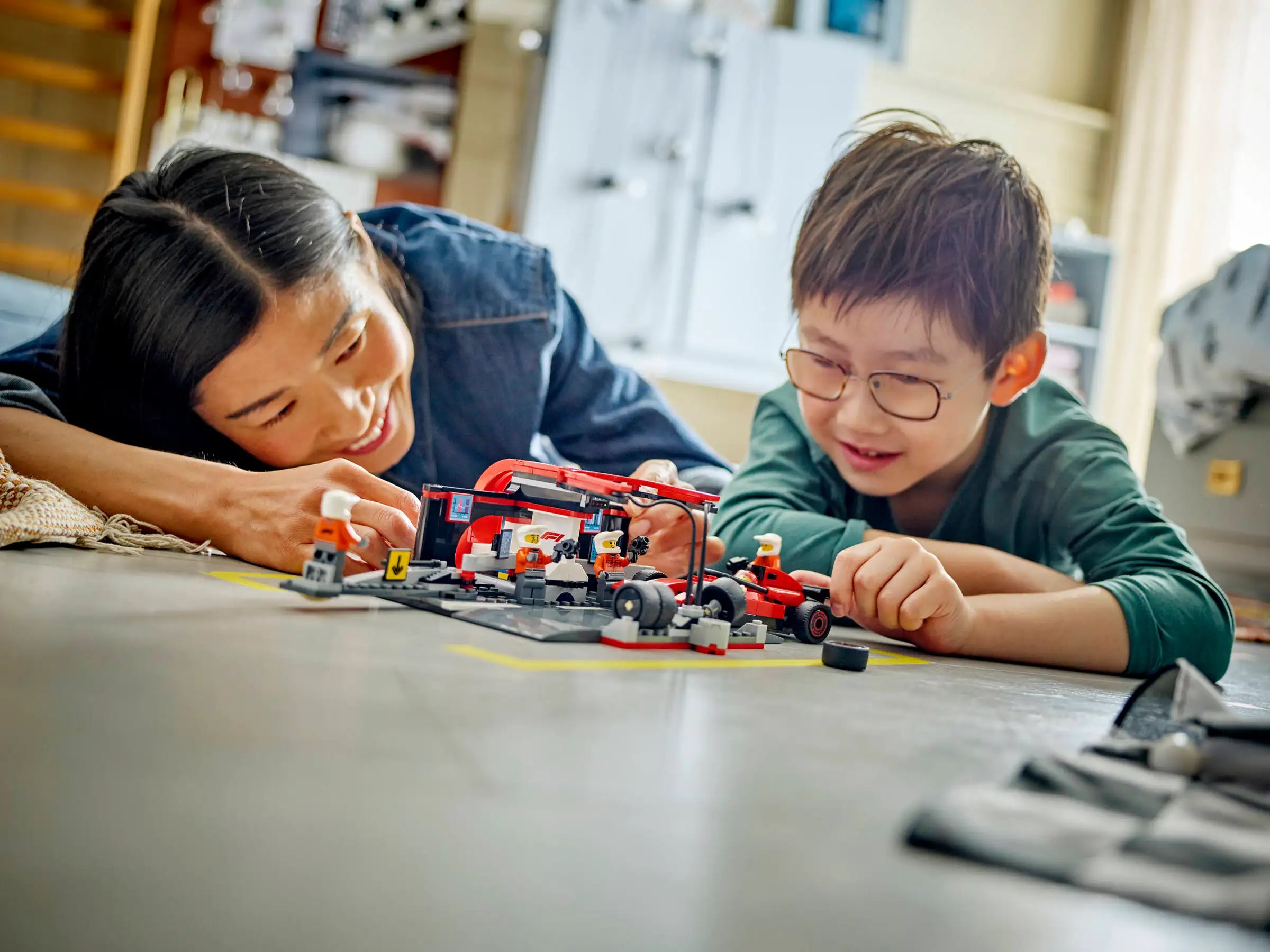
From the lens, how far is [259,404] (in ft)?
3.68

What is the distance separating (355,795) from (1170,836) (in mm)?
299

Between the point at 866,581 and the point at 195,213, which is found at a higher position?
the point at 195,213

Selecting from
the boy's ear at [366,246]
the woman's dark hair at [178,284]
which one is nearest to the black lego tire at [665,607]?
the woman's dark hair at [178,284]

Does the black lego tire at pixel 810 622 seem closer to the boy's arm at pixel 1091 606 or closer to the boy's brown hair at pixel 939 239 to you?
the boy's arm at pixel 1091 606

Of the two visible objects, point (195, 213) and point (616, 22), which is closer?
point (195, 213)

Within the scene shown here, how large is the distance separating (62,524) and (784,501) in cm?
80

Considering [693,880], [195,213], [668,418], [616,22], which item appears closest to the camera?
[693,880]

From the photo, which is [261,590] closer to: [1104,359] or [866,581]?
[866,581]

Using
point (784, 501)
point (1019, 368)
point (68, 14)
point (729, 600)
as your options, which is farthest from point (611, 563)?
point (68, 14)

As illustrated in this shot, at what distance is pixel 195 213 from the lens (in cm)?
118

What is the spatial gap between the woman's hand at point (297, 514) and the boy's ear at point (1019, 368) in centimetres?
74

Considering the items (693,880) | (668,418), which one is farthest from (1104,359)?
(693,880)

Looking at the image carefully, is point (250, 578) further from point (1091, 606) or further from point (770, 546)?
point (1091, 606)

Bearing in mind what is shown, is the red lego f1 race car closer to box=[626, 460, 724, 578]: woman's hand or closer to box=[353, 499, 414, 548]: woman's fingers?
box=[626, 460, 724, 578]: woman's hand
